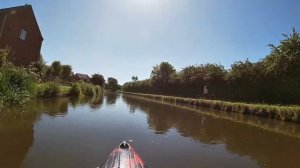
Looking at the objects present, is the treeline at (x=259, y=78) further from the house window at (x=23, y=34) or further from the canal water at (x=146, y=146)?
the house window at (x=23, y=34)

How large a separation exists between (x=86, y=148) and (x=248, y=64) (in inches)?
1459

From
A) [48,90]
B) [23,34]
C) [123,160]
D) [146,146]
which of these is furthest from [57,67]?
[123,160]

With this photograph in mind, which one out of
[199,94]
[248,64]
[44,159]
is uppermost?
[248,64]

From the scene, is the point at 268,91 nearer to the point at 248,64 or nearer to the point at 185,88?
the point at 248,64

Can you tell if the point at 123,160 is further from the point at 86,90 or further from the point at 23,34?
the point at 86,90

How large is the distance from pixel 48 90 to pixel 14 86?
51.9 ft

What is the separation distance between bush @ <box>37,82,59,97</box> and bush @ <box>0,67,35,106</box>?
981cm

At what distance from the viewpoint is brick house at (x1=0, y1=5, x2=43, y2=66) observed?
1437 inches

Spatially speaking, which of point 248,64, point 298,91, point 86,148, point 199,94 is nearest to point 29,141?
point 86,148

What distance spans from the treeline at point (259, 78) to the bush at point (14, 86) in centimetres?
2921

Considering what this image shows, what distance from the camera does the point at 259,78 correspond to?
39531 millimetres

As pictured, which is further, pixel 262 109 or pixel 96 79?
pixel 96 79

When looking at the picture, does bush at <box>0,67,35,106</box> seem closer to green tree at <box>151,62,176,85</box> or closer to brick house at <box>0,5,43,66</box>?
brick house at <box>0,5,43,66</box>

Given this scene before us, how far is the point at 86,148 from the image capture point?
9.93 meters
